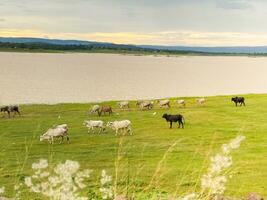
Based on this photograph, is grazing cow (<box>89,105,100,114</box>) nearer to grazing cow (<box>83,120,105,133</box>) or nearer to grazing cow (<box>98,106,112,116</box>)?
grazing cow (<box>98,106,112,116</box>)

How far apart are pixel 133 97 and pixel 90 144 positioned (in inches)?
2139

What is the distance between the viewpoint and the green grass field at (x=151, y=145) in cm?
1998

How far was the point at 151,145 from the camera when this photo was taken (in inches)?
1180

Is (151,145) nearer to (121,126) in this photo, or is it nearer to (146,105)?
(121,126)

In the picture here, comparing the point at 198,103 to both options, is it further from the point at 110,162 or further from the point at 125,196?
the point at 125,196

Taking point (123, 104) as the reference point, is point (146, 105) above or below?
above

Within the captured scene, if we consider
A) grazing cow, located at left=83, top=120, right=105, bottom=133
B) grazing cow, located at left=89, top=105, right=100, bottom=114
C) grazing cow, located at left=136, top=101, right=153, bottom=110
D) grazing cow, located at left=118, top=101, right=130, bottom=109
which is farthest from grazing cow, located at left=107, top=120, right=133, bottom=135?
grazing cow, located at left=118, top=101, right=130, bottom=109

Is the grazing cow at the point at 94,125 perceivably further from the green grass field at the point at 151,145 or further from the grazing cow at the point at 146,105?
the grazing cow at the point at 146,105

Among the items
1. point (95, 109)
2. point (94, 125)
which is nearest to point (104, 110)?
point (95, 109)

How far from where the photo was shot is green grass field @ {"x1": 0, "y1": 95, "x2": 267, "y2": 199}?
65.6 feet

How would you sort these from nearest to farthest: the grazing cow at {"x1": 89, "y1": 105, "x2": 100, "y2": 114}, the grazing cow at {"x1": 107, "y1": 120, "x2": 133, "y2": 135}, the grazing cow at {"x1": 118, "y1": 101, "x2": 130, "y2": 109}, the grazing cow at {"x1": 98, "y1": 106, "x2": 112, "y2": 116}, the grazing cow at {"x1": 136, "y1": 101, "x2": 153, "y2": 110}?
the grazing cow at {"x1": 107, "y1": 120, "x2": 133, "y2": 135} < the grazing cow at {"x1": 98, "y1": 106, "x2": 112, "y2": 116} < the grazing cow at {"x1": 89, "y1": 105, "x2": 100, "y2": 114} < the grazing cow at {"x1": 136, "y1": 101, "x2": 153, "y2": 110} < the grazing cow at {"x1": 118, "y1": 101, "x2": 130, "y2": 109}

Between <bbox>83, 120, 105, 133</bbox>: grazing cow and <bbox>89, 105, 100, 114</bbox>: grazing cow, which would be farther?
<bbox>89, 105, 100, 114</bbox>: grazing cow

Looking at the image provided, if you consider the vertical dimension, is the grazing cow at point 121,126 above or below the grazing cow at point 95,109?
above

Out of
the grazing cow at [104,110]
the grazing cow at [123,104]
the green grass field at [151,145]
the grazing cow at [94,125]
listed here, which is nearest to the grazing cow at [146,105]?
the green grass field at [151,145]
